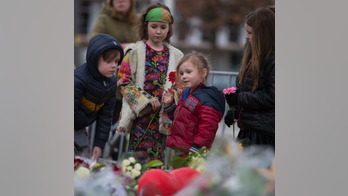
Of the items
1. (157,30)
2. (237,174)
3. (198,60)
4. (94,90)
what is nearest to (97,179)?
(237,174)

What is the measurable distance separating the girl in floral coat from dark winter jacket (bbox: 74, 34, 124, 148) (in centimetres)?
17

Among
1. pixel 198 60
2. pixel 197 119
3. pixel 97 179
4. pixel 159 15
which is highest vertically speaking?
pixel 159 15

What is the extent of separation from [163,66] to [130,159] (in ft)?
3.61

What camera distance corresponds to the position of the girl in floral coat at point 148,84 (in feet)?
8.13

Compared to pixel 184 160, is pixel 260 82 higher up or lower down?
higher up

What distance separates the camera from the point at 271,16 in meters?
2.01

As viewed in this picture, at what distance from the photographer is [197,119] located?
224 cm

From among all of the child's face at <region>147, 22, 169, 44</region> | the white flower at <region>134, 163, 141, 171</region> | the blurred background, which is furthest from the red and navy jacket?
the blurred background

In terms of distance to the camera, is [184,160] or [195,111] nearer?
[184,160]

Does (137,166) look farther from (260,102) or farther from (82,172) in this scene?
(260,102)

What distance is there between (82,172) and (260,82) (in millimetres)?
1139

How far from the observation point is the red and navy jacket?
2.15m

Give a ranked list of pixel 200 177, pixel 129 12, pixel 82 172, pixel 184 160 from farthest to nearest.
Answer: pixel 129 12 < pixel 184 160 < pixel 82 172 < pixel 200 177

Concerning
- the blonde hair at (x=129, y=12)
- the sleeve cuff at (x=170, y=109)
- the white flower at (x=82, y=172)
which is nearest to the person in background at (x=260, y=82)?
the sleeve cuff at (x=170, y=109)
